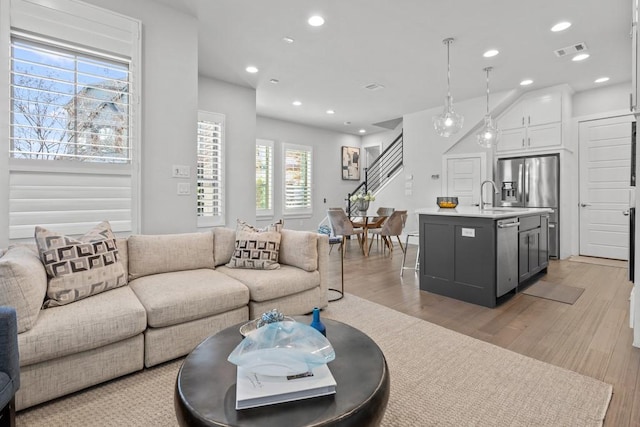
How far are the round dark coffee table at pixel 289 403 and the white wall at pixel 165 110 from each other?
84.4 inches

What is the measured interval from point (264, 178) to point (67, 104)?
16.5 feet

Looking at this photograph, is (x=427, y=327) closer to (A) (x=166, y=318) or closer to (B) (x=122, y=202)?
(A) (x=166, y=318)

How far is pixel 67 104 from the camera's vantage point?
2.62 m

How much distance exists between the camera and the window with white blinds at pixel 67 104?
8.03 ft

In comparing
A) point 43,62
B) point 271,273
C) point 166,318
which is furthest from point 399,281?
point 43,62

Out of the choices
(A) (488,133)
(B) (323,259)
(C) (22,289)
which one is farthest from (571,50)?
(C) (22,289)

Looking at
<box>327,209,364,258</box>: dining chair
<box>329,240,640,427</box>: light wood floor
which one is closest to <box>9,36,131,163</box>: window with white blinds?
<box>329,240,640,427</box>: light wood floor

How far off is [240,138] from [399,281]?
10.7 ft

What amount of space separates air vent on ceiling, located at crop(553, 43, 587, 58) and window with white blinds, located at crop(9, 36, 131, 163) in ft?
16.7

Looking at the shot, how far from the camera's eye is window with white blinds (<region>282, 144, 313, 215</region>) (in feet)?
26.2

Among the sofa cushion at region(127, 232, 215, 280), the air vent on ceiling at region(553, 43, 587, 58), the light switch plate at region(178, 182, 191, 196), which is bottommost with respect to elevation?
the sofa cushion at region(127, 232, 215, 280)

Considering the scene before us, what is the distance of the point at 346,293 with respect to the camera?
364 cm

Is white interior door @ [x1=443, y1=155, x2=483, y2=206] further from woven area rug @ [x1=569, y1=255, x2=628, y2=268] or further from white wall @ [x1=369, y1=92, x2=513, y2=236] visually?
woven area rug @ [x1=569, y1=255, x2=628, y2=268]

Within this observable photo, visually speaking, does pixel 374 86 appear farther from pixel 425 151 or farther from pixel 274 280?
pixel 274 280
